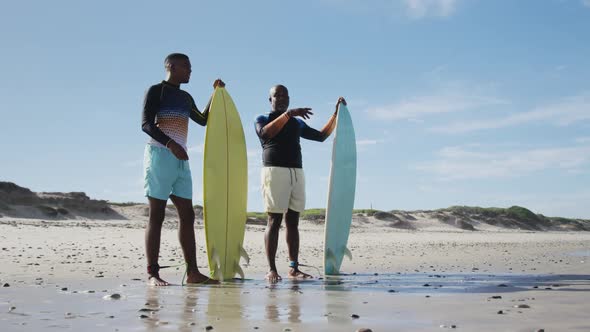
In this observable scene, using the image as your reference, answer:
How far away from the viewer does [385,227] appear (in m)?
25.9

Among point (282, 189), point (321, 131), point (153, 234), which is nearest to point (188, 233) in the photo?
point (153, 234)

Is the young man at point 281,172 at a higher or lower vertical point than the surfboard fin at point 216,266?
higher

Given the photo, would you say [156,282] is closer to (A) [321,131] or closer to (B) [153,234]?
(B) [153,234]

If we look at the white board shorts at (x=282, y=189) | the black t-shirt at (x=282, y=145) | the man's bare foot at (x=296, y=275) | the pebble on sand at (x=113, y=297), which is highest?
the black t-shirt at (x=282, y=145)

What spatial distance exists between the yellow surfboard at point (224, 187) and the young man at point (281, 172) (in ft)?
1.13

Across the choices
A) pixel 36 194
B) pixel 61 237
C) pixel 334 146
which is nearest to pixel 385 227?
pixel 36 194

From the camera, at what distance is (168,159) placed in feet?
17.2

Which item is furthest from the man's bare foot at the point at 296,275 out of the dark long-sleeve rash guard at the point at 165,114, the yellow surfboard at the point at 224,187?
the dark long-sleeve rash guard at the point at 165,114

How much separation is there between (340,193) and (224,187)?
142cm

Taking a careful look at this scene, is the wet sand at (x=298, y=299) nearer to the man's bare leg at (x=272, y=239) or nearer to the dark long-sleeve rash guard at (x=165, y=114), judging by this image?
the man's bare leg at (x=272, y=239)

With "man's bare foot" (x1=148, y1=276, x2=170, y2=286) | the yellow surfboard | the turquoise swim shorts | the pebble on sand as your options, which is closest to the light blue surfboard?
the yellow surfboard

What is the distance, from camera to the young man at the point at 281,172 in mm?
5844

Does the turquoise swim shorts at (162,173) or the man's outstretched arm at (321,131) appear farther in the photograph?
the man's outstretched arm at (321,131)

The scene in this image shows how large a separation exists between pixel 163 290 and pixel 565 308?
2922mm
